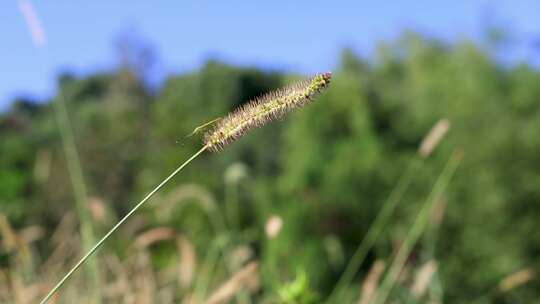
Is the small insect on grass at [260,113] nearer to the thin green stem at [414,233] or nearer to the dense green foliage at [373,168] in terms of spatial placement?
the thin green stem at [414,233]

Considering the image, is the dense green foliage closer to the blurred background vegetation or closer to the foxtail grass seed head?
the blurred background vegetation

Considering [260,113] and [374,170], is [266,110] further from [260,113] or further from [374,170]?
[374,170]

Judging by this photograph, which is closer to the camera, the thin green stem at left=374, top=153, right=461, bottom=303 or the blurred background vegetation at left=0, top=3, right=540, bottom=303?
the thin green stem at left=374, top=153, right=461, bottom=303

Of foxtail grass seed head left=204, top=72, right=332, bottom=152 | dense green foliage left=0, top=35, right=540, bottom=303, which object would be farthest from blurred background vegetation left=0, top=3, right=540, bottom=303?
foxtail grass seed head left=204, top=72, right=332, bottom=152

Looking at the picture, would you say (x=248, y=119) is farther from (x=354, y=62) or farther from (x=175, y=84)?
(x=175, y=84)

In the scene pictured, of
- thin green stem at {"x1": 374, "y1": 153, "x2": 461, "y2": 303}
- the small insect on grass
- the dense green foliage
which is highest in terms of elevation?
the small insect on grass

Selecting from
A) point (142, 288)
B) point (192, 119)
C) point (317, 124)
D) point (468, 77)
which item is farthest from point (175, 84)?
point (142, 288)
